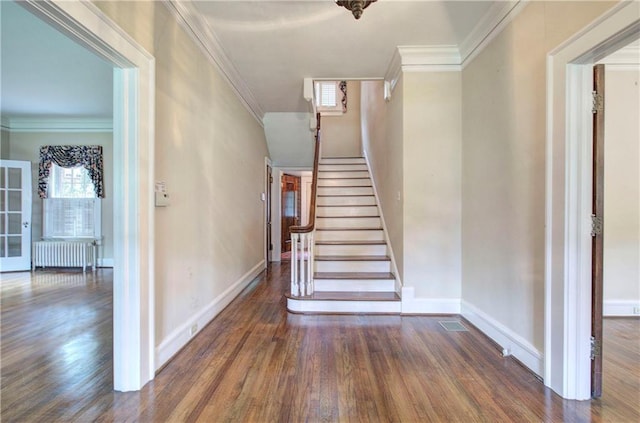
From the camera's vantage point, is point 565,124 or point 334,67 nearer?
point 565,124

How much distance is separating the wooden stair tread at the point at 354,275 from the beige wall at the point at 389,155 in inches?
9.8

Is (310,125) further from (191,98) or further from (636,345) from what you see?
(636,345)

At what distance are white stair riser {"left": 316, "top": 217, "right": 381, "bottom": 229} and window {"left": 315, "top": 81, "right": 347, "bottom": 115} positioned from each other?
369cm

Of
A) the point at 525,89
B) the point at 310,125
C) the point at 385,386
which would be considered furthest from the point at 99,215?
the point at 525,89

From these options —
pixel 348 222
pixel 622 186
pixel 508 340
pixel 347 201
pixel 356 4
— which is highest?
pixel 356 4

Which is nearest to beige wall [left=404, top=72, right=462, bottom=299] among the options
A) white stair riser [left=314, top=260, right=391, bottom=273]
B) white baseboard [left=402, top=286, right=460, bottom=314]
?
white baseboard [left=402, top=286, right=460, bottom=314]

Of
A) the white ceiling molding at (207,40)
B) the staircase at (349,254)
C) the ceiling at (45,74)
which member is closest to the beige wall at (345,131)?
the staircase at (349,254)

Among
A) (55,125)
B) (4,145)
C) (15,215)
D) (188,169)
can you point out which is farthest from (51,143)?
(188,169)

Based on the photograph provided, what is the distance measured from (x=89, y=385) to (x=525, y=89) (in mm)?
3494

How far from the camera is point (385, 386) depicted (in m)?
1.89

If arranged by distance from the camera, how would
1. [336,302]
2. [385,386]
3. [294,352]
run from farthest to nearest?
[336,302], [294,352], [385,386]

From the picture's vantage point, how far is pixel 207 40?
275 centimetres

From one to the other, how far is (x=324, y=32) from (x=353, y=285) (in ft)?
8.67

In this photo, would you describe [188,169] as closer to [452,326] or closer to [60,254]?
[452,326]
